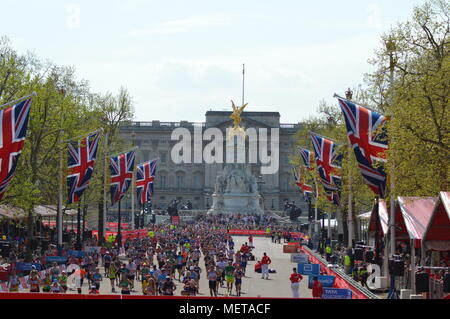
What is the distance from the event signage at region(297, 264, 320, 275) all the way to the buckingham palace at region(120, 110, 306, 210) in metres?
123

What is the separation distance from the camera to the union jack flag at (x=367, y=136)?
31.6m

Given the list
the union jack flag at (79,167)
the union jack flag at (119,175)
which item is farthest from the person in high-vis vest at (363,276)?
the union jack flag at (119,175)

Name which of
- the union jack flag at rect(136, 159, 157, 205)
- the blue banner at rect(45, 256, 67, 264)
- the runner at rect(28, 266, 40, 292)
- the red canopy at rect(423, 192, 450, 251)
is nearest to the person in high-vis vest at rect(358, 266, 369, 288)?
the red canopy at rect(423, 192, 450, 251)

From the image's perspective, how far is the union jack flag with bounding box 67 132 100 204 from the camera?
42.2m

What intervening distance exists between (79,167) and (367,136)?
16.9 meters

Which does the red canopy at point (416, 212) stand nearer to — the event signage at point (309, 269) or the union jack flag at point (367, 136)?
the union jack flag at point (367, 136)

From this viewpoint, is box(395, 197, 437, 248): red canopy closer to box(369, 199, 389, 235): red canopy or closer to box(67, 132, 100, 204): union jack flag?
box(369, 199, 389, 235): red canopy

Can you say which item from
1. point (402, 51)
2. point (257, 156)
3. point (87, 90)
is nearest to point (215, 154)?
point (257, 156)

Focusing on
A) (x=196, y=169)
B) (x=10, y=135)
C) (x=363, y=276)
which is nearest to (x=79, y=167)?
(x=10, y=135)

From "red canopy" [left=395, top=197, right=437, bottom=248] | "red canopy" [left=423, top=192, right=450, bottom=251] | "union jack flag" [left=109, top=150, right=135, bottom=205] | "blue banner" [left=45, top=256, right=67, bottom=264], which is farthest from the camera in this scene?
"union jack flag" [left=109, top=150, right=135, bottom=205]

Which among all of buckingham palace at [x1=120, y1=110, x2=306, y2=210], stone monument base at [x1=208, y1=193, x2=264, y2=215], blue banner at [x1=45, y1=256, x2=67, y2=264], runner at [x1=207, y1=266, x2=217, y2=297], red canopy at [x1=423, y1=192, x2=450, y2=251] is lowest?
runner at [x1=207, y1=266, x2=217, y2=297]
